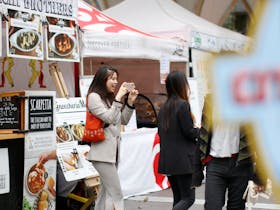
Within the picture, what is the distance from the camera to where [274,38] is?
1.25 m

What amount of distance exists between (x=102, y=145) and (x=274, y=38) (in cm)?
375

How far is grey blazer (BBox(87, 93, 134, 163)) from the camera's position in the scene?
480cm

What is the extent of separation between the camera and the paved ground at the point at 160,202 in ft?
22.1

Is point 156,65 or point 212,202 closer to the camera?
point 212,202

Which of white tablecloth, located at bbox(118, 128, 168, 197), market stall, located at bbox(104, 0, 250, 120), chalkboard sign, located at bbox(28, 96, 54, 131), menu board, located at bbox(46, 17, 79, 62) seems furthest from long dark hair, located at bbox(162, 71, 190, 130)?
market stall, located at bbox(104, 0, 250, 120)

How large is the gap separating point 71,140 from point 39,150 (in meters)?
0.83

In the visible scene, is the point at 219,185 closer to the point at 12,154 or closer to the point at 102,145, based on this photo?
the point at 102,145

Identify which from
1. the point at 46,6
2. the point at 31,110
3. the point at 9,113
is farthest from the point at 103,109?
the point at 46,6

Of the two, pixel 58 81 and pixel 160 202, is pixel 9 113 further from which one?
pixel 160 202

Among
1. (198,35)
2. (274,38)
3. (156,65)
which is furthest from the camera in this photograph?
(156,65)

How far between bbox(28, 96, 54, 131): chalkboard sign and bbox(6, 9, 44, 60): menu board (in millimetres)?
434

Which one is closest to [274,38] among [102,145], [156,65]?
[102,145]

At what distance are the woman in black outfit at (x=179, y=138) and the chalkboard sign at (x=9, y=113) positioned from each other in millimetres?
1382

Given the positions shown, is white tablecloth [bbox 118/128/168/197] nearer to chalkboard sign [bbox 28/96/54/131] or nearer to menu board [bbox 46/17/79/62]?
menu board [bbox 46/17/79/62]
